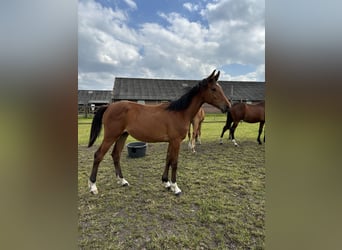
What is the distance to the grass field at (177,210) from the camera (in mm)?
1495

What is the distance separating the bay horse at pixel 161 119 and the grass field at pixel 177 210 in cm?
34

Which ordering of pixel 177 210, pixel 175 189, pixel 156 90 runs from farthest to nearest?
pixel 156 90 → pixel 175 189 → pixel 177 210

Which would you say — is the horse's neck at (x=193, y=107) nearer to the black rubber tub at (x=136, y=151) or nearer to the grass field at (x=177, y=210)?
the grass field at (x=177, y=210)

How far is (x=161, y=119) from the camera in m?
2.53

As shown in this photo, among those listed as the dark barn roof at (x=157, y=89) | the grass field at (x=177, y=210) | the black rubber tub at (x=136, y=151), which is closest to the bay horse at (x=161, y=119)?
the grass field at (x=177, y=210)

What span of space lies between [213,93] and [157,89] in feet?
58.8

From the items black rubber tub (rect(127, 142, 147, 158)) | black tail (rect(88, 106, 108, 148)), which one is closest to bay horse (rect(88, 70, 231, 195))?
black tail (rect(88, 106, 108, 148))

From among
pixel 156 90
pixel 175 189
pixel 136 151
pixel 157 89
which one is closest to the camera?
pixel 175 189

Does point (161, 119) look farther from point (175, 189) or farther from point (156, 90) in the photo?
point (156, 90)

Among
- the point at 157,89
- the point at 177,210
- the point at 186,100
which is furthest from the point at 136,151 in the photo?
the point at 157,89

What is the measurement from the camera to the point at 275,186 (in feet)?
1.78

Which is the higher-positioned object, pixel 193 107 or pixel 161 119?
pixel 193 107

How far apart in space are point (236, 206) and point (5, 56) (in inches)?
91.9

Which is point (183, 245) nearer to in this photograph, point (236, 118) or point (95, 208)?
point (95, 208)
